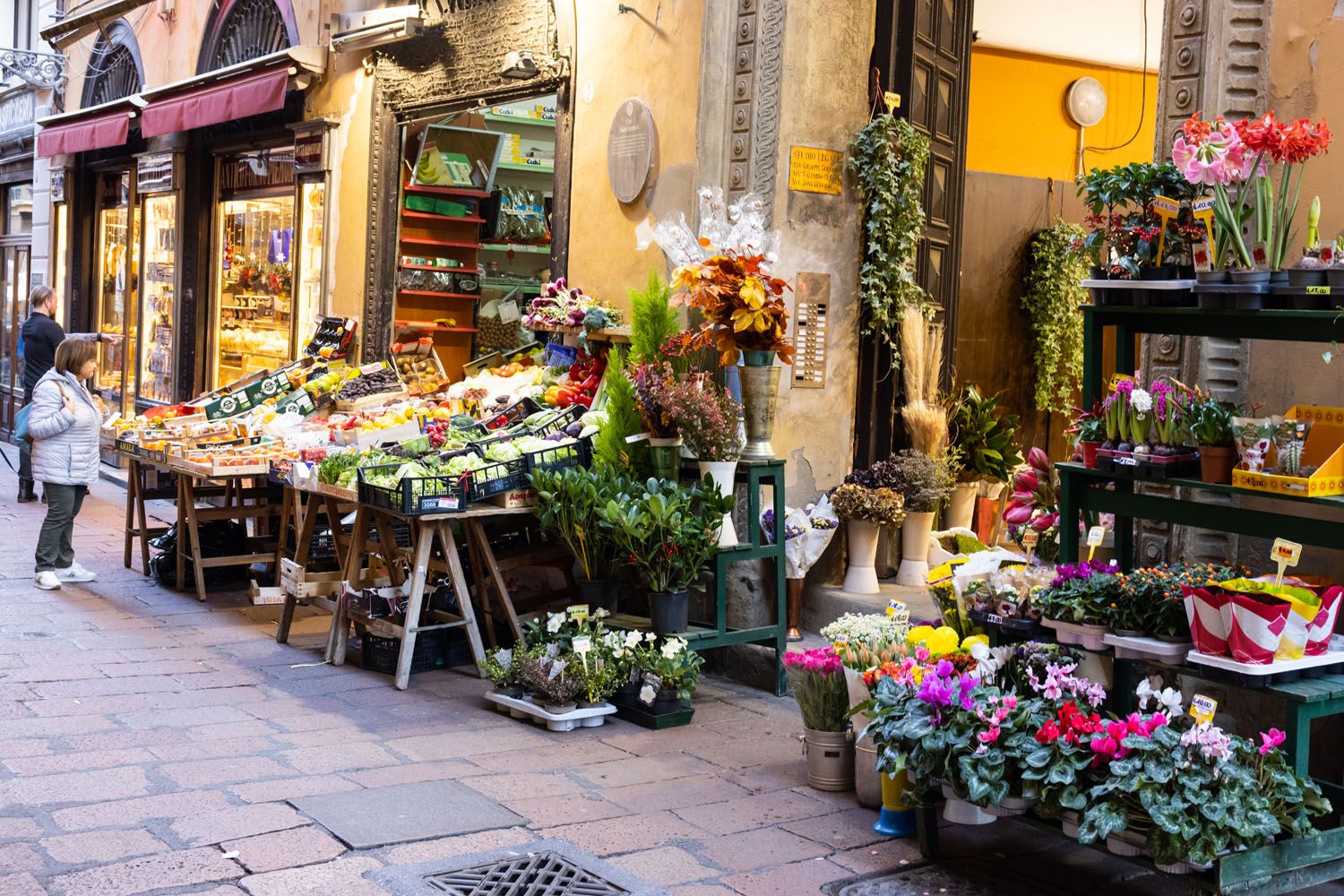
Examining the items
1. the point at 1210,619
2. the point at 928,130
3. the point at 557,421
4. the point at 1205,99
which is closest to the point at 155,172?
the point at 557,421

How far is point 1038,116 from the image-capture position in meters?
11.7

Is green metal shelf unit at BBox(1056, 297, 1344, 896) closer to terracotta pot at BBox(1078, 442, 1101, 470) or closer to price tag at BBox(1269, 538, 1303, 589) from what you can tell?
terracotta pot at BBox(1078, 442, 1101, 470)

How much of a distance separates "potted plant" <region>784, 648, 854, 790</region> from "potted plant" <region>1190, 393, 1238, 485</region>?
1522mm

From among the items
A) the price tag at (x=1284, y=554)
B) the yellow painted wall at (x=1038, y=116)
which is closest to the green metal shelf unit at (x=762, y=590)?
the price tag at (x=1284, y=554)

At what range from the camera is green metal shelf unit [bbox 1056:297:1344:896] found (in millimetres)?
4113

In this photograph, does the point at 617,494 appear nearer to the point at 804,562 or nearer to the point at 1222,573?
the point at 804,562

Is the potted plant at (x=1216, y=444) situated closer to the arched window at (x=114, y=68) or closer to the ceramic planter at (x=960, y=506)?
the ceramic planter at (x=960, y=506)

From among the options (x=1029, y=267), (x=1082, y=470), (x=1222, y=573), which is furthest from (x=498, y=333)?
(x=1222, y=573)

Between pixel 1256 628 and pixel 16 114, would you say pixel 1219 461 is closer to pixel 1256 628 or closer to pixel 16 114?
pixel 1256 628

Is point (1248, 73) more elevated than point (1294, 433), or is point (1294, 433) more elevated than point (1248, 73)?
point (1248, 73)

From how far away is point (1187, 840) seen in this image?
390 centimetres

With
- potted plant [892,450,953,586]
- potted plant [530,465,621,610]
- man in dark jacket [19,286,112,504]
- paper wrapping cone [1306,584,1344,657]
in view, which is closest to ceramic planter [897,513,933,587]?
potted plant [892,450,953,586]

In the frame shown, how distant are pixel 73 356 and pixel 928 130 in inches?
213

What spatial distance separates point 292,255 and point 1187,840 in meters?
9.70
